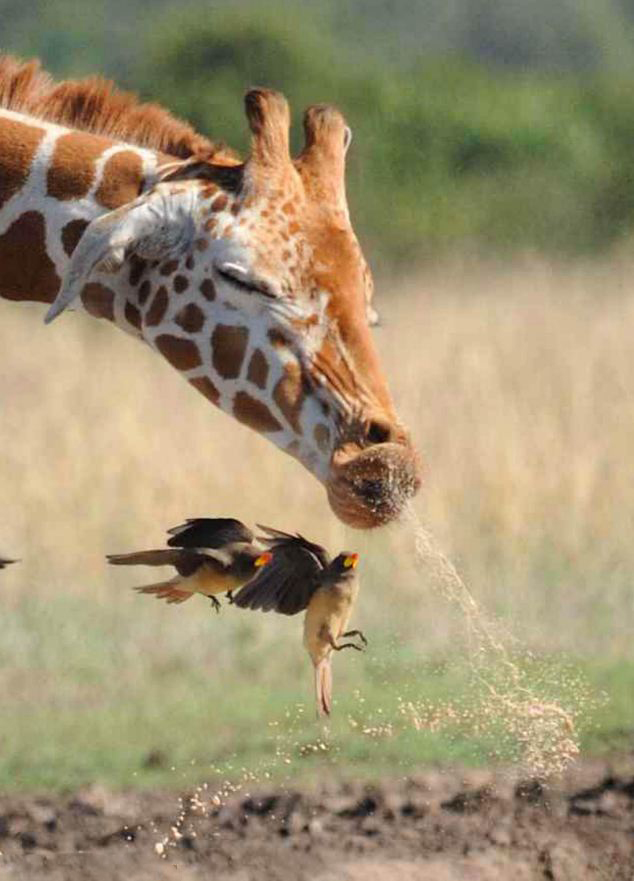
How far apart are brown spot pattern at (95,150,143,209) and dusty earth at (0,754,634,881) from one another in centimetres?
220

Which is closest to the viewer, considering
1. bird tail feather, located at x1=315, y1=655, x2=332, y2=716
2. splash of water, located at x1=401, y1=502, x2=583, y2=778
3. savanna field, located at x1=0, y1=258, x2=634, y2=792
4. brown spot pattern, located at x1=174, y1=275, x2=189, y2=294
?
brown spot pattern, located at x1=174, y1=275, x2=189, y2=294

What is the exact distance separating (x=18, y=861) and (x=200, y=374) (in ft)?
6.51

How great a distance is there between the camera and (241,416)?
6.23m

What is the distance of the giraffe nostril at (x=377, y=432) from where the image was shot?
581cm

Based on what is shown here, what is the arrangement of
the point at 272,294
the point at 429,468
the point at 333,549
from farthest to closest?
the point at 429,468, the point at 333,549, the point at 272,294

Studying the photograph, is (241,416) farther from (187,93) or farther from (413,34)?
(413,34)

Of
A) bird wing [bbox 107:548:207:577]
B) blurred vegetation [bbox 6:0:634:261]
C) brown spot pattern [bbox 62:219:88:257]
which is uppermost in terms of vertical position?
blurred vegetation [bbox 6:0:634:261]

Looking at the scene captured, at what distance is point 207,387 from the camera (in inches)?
248

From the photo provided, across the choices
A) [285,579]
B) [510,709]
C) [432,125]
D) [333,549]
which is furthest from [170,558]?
[432,125]

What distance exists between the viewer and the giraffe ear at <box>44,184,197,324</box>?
5875mm

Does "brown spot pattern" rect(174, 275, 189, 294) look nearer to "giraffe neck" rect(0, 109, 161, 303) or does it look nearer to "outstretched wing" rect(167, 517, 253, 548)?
"giraffe neck" rect(0, 109, 161, 303)

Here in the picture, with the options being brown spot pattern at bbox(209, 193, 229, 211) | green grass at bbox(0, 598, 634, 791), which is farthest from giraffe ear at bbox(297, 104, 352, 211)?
green grass at bbox(0, 598, 634, 791)

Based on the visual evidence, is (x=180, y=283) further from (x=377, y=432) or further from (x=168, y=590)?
(x=168, y=590)

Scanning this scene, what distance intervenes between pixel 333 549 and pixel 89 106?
490 centimetres
